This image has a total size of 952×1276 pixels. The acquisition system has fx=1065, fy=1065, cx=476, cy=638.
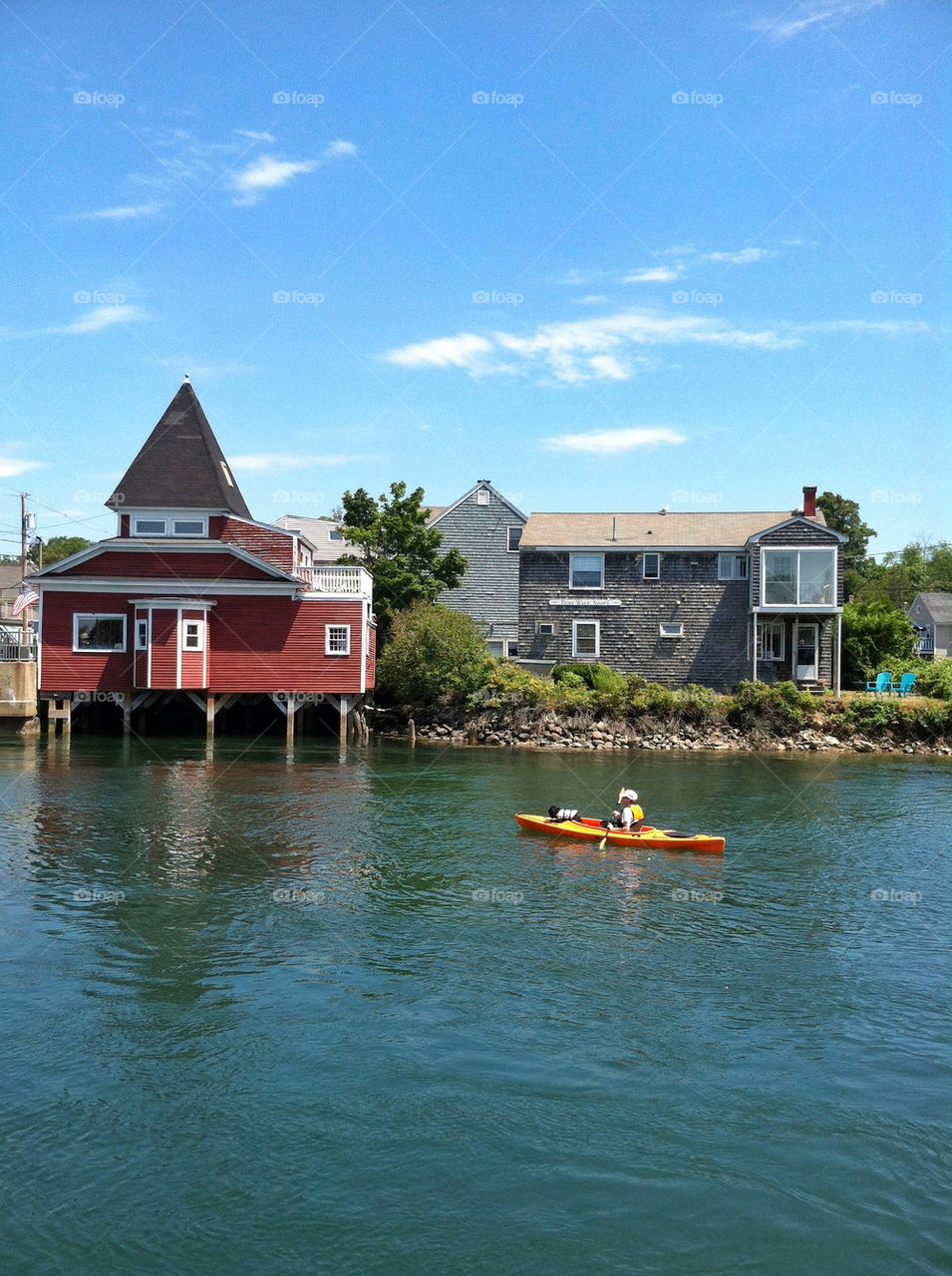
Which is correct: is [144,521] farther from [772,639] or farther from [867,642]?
[867,642]

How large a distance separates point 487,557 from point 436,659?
9784mm

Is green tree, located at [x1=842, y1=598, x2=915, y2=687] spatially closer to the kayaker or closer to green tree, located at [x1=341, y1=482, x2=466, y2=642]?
green tree, located at [x1=341, y1=482, x2=466, y2=642]

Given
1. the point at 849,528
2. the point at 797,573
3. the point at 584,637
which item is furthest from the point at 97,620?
the point at 849,528

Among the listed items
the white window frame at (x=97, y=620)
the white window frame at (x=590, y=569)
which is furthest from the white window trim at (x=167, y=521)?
the white window frame at (x=590, y=569)

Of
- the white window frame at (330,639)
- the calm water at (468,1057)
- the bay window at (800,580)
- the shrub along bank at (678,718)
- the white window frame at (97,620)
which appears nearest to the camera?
the calm water at (468,1057)

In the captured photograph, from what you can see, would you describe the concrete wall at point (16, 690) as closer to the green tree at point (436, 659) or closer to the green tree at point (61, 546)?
the green tree at point (436, 659)

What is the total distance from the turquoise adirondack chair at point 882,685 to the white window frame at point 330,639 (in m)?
24.0

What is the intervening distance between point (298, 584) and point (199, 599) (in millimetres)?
4135

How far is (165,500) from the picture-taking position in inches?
1773

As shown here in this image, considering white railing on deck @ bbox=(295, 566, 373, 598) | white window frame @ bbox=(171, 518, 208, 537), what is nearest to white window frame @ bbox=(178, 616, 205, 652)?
white window frame @ bbox=(171, 518, 208, 537)

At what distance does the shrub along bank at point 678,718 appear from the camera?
45781 millimetres

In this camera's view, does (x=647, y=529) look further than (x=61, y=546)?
No

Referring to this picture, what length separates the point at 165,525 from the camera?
45.2 metres

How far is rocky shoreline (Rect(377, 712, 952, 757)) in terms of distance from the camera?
45469 millimetres
